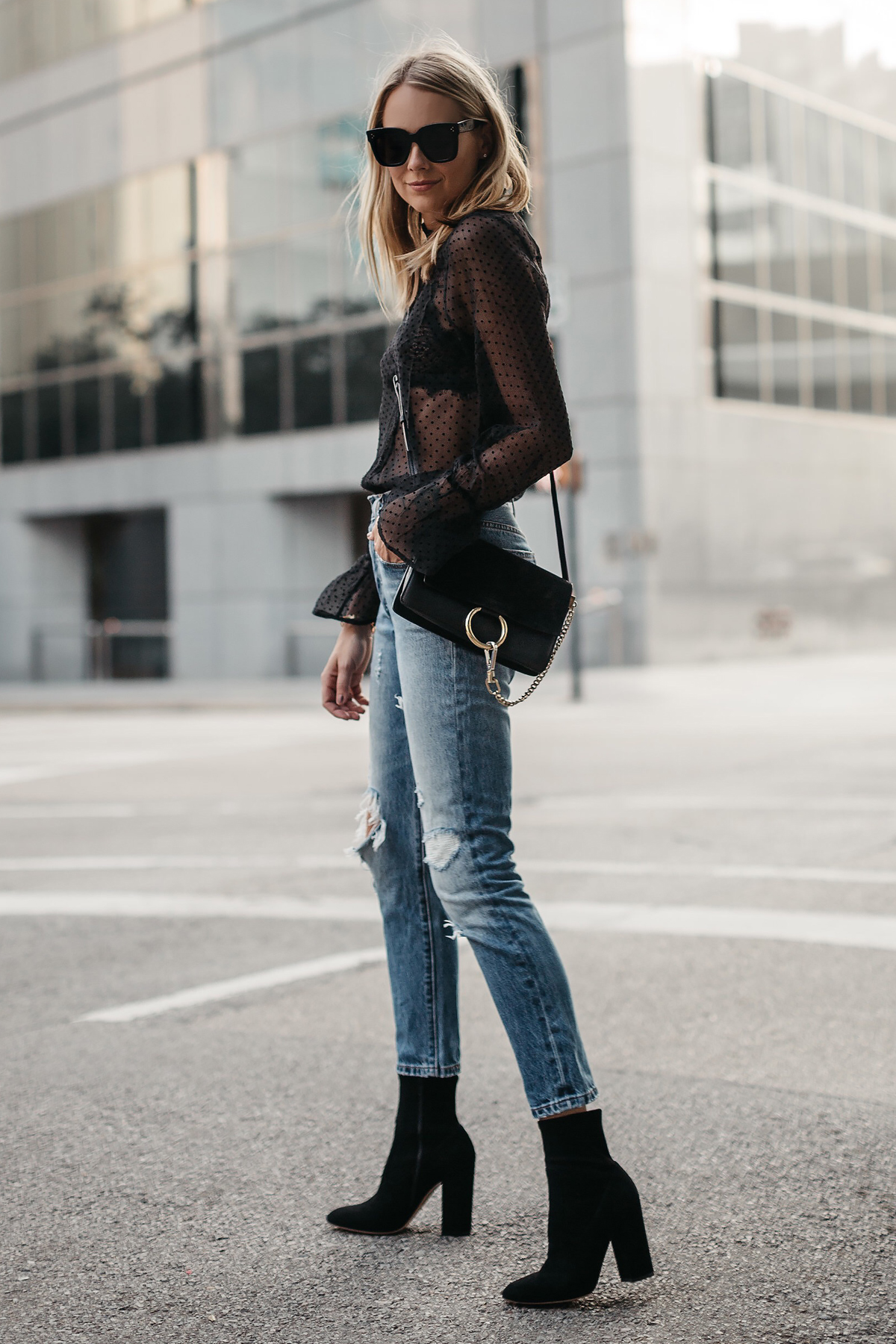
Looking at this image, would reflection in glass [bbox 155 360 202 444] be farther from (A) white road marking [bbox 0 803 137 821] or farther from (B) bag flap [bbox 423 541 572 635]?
(B) bag flap [bbox 423 541 572 635]

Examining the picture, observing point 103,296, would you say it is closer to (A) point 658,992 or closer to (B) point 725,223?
(B) point 725,223

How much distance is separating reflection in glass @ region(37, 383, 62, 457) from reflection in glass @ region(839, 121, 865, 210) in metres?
17.0

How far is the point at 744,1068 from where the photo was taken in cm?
427

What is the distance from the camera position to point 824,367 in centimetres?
3089

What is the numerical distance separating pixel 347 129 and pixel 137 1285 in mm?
29537

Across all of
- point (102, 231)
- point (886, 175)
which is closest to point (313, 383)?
point (102, 231)

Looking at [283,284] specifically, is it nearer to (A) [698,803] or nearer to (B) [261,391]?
(B) [261,391]

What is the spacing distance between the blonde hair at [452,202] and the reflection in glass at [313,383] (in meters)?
27.6

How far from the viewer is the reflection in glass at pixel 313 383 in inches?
1195

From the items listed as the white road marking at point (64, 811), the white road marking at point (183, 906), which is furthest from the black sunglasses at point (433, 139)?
the white road marking at point (64, 811)

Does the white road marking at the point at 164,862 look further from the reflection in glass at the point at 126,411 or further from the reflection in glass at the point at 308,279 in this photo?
the reflection in glass at the point at 126,411

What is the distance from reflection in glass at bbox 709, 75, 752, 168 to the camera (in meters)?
28.3

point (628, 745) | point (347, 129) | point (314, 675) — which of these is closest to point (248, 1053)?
point (628, 745)

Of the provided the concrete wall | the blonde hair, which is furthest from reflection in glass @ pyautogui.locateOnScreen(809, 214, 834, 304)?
the blonde hair
